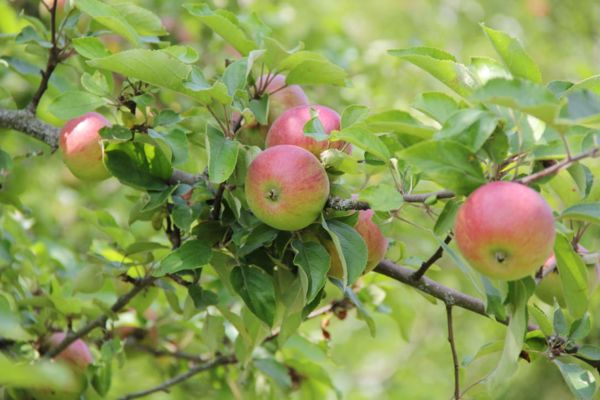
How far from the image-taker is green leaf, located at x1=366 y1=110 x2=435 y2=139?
37.0 inches

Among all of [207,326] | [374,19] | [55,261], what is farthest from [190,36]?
[374,19]

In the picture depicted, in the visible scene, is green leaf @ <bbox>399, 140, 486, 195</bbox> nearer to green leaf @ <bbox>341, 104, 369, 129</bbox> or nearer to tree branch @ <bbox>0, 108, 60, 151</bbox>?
green leaf @ <bbox>341, 104, 369, 129</bbox>

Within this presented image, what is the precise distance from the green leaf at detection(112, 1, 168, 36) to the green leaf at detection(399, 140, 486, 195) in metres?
0.70

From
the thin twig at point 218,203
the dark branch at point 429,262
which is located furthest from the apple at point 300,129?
the dark branch at point 429,262

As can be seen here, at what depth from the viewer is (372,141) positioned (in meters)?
1.02

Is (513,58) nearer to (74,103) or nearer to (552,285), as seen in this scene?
(552,285)

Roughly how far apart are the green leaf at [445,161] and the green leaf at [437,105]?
0.09m

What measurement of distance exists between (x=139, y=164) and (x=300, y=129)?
10.1 inches

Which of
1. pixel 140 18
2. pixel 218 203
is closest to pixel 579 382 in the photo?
pixel 218 203

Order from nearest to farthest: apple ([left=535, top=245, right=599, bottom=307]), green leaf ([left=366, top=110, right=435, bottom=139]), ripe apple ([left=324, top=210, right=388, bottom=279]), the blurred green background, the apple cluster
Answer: green leaf ([left=366, top=110, right=435, bottom=139]) → the apple cluster → ripe apple ([left=324, top=210, right=388, bottom=279]) → apple ([left=535, top=245, right=599, bottom=307]) → the blurred green background

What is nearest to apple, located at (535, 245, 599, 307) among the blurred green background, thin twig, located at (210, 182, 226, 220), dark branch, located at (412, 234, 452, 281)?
the blurred green background

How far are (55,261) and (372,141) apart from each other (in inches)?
41.0

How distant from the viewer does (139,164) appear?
1.19 meters

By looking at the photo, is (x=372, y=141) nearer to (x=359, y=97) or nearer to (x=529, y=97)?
(x=529, y=97)
